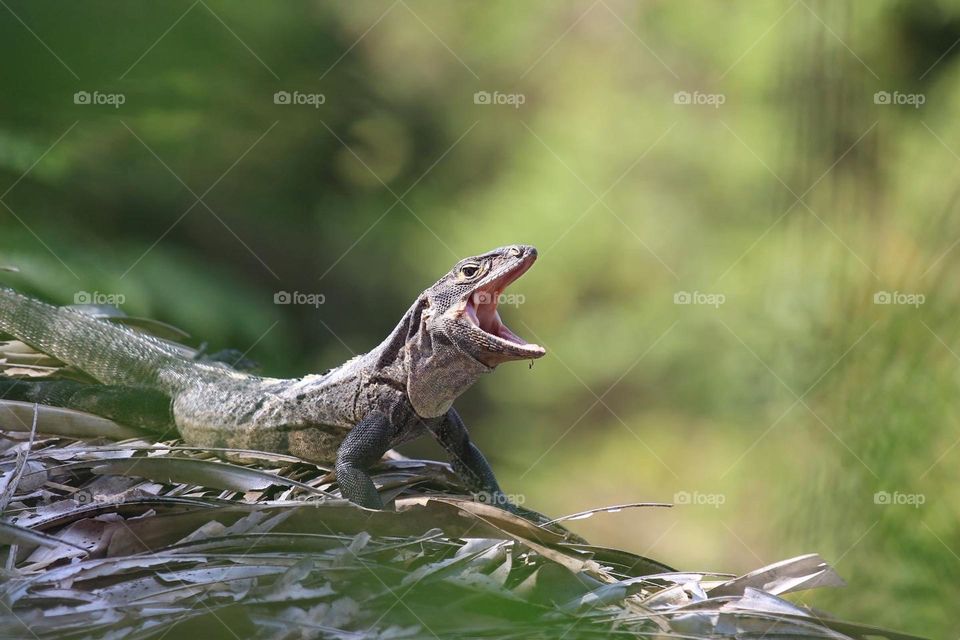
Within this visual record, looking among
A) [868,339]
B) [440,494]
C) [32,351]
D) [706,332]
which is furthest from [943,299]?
[706,332]

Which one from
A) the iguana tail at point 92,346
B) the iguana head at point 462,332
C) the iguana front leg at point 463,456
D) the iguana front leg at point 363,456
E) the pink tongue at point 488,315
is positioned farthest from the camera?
the iguana tail at point 92,346

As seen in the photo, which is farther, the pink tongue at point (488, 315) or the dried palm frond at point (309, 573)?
the pink tongue at point (488, 315)

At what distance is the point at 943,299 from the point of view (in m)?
2.78

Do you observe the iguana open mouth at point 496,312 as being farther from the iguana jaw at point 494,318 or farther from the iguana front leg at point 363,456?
the iguana front leg at point 363,456

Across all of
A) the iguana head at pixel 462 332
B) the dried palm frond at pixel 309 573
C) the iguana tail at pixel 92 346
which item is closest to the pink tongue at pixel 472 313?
the iguana head at pixel 462 332

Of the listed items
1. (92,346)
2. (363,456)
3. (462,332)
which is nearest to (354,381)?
(363,456)

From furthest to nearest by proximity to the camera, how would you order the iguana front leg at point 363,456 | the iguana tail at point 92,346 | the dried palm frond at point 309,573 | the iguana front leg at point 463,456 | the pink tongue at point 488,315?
the iguana tail at point 92,346 < the iguana front leg at point 463,456 < the pink tongue at point 488,315 < the iguana front leg at point 363,456 < the dried palm frond at point 309,573

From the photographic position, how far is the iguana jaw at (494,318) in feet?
11.5

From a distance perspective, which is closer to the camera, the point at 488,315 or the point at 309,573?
the point at 309,573

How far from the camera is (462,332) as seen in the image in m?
3.65

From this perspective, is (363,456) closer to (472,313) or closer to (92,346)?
(472,313)

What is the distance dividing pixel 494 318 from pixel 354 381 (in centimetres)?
76

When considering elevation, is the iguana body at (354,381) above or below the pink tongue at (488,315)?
below

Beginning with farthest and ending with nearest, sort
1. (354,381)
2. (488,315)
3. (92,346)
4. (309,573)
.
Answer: (92,346) → (354,381) → (488,315) → (309,573)
